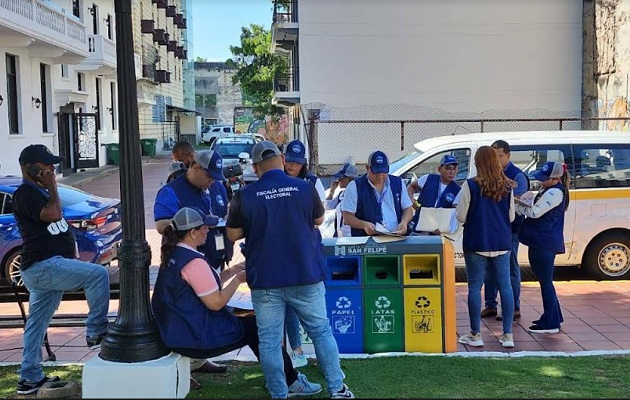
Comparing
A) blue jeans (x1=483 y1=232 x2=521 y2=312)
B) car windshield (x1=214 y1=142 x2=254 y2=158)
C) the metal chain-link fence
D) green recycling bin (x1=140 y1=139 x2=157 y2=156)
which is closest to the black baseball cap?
blue jeans (x1=483 y1=232 x2=521 y2=312)

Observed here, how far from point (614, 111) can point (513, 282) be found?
630 inches

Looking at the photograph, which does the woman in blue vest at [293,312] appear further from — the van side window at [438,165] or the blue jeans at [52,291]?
the van side window at [438,165]

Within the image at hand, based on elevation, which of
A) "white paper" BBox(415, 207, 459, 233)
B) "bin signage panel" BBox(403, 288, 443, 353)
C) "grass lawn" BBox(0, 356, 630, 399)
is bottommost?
"grass lawn" BBox(0, 356, 630, 399)

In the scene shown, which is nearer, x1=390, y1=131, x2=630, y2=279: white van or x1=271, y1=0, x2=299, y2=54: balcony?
x1=390, y1=131, x2=630, y2=279: white van

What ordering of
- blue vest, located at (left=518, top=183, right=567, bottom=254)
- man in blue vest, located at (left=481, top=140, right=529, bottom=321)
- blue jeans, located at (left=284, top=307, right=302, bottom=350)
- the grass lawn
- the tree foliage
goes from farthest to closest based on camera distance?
the tree foliage → man in blue vest, located at (left=481, top=140, right=529, bottom=321) → blue vest, located at (left=518, top=183, right=567, bottom=254) → blue jeans, located at (left=284, top=307, right=302, bottom=350) → the grass lawn

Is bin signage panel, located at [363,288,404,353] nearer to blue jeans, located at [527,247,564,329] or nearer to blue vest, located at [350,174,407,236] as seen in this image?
blue vest, located at [350,174,407,236]

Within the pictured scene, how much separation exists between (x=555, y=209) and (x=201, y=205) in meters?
3.29

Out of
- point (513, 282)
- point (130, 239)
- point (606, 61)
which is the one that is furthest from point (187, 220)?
point (606, 61)

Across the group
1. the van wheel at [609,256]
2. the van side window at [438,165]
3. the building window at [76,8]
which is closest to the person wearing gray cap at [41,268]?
the van side window at [438,165]

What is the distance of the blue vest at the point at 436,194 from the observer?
268 inches

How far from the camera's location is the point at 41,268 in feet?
15.9

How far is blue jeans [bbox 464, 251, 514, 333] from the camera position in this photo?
5.91 metres

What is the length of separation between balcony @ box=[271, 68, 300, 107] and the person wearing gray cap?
76.1ft

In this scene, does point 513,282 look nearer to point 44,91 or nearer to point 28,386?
point 28,386
